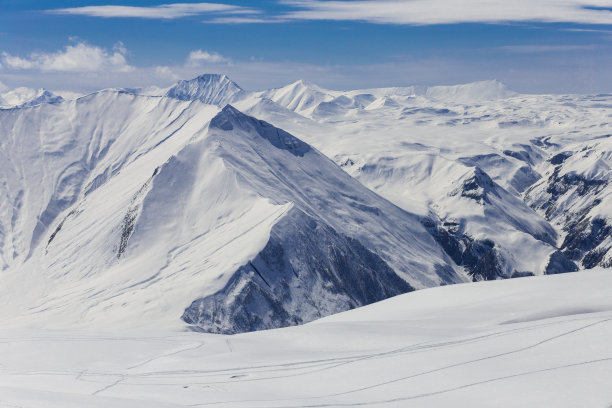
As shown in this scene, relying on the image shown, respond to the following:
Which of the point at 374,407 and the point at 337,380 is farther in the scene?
the point at 337,380

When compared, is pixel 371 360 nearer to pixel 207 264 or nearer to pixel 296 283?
pixel 296 283

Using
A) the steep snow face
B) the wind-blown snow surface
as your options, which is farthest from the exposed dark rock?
the wind-blown snow surface

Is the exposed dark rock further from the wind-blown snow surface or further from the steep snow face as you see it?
the wind-blown snow surface

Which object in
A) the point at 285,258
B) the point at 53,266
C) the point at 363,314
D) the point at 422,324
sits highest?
the point at 422,324

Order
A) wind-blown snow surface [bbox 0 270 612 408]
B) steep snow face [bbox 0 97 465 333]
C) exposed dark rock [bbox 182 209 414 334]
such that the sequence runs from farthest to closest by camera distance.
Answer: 1. steep snow face [bbox 0 97 465 333]
2. exposed dark rock [bbox 182 209 414 334]
3. wind-blown snow surface [bbox 0 270 612 408]

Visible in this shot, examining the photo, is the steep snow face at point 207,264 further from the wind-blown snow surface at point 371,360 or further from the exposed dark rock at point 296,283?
the wind-blown snow surface at point 371,360

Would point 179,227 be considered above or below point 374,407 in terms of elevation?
below

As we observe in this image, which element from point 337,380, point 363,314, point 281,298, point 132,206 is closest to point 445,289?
point 363,314

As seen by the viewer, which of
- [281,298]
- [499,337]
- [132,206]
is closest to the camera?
[499,337]

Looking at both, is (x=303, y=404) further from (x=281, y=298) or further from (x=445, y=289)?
(x=281, y=298)
